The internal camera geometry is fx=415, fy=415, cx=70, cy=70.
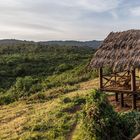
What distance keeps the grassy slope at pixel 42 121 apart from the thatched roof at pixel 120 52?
2.93 m

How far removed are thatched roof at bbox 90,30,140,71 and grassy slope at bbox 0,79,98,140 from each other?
9.61 feet

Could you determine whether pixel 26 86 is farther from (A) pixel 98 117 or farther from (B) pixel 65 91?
(A) pixel 98 117

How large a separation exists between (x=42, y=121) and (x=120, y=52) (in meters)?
5.19

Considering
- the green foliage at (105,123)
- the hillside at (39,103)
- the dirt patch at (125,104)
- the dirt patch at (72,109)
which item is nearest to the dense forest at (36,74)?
the hillside at (39,103)

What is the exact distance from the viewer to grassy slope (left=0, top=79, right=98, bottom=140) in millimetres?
18766

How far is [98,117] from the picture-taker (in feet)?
50.8

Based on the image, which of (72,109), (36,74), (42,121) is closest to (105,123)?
(42,121)

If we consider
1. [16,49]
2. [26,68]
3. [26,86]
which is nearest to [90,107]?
[26,86]

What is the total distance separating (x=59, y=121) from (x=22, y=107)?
667 centimetres

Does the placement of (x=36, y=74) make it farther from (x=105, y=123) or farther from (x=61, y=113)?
(x=105, y=123)

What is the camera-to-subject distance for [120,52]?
2009 cm

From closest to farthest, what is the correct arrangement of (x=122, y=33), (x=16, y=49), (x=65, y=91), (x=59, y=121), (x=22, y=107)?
(x=59, y=121) → (x=122, y=33) → (x=22, y=107) → (x=65, y=91) → (x=16, y=49)

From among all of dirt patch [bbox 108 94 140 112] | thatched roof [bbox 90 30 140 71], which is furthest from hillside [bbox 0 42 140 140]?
thatched roof [bbox 90 30 140 71]

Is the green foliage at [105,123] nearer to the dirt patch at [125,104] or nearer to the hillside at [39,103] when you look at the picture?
the hillside at [39,103]
